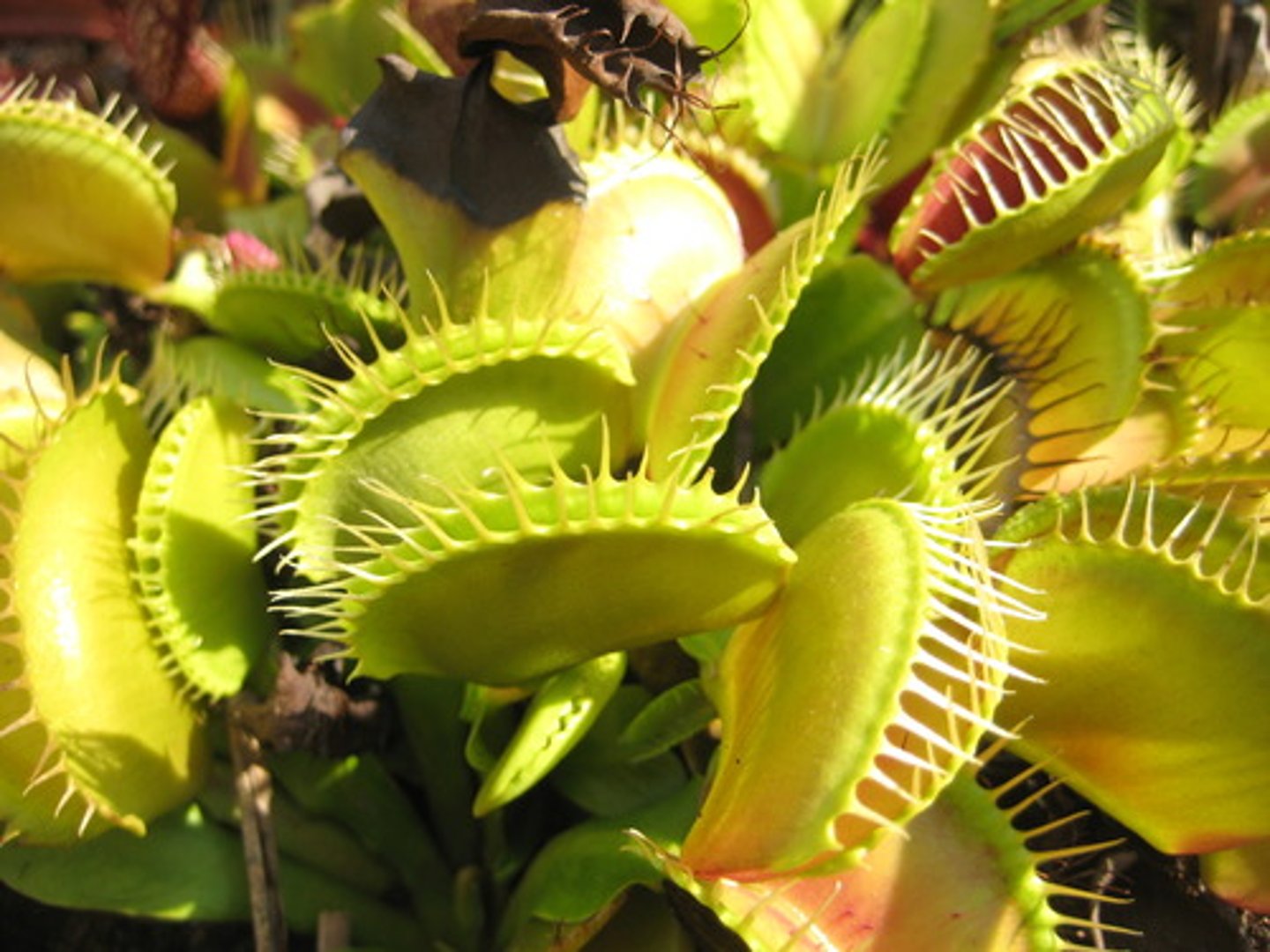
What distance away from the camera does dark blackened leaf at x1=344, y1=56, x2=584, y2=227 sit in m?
0.74

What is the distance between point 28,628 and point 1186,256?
83 centimetres

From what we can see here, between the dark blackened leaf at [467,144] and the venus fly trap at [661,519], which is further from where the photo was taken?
the dark blackened leaf at [467,144]

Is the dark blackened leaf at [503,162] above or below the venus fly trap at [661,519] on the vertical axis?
above

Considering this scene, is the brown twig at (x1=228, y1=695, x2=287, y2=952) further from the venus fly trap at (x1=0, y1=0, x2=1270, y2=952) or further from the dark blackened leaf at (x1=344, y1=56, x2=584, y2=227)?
the dark blackened leaf at (x1=344, y1=56, x2=584, y2=227)

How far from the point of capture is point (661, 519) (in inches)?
20.6

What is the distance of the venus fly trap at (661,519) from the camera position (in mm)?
559

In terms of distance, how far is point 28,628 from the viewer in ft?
2.15

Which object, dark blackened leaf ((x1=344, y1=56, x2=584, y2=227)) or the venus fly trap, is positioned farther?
dark blackened leaf ((x1=344, y1=56, x2=584, y2=227))

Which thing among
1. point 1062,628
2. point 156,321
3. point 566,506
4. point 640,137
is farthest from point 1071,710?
point 156,321

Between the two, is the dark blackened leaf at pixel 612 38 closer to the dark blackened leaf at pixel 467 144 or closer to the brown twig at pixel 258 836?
the dark blackened leaf at pixel 467 144

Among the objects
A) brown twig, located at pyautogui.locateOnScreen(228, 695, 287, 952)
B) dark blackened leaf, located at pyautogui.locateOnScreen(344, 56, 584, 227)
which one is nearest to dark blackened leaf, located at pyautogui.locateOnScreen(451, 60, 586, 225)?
dark blackened leaf, located at pyautogui.locateOnScreen(344, 56, 584, 227)

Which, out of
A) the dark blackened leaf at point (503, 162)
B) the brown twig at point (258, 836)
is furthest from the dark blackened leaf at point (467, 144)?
the brown twig at point (258, 836)

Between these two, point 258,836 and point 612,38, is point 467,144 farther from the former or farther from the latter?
point 258,836

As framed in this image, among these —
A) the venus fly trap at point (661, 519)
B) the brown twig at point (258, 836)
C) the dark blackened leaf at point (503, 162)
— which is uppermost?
the dark blackened leaf at point (503, 162)
